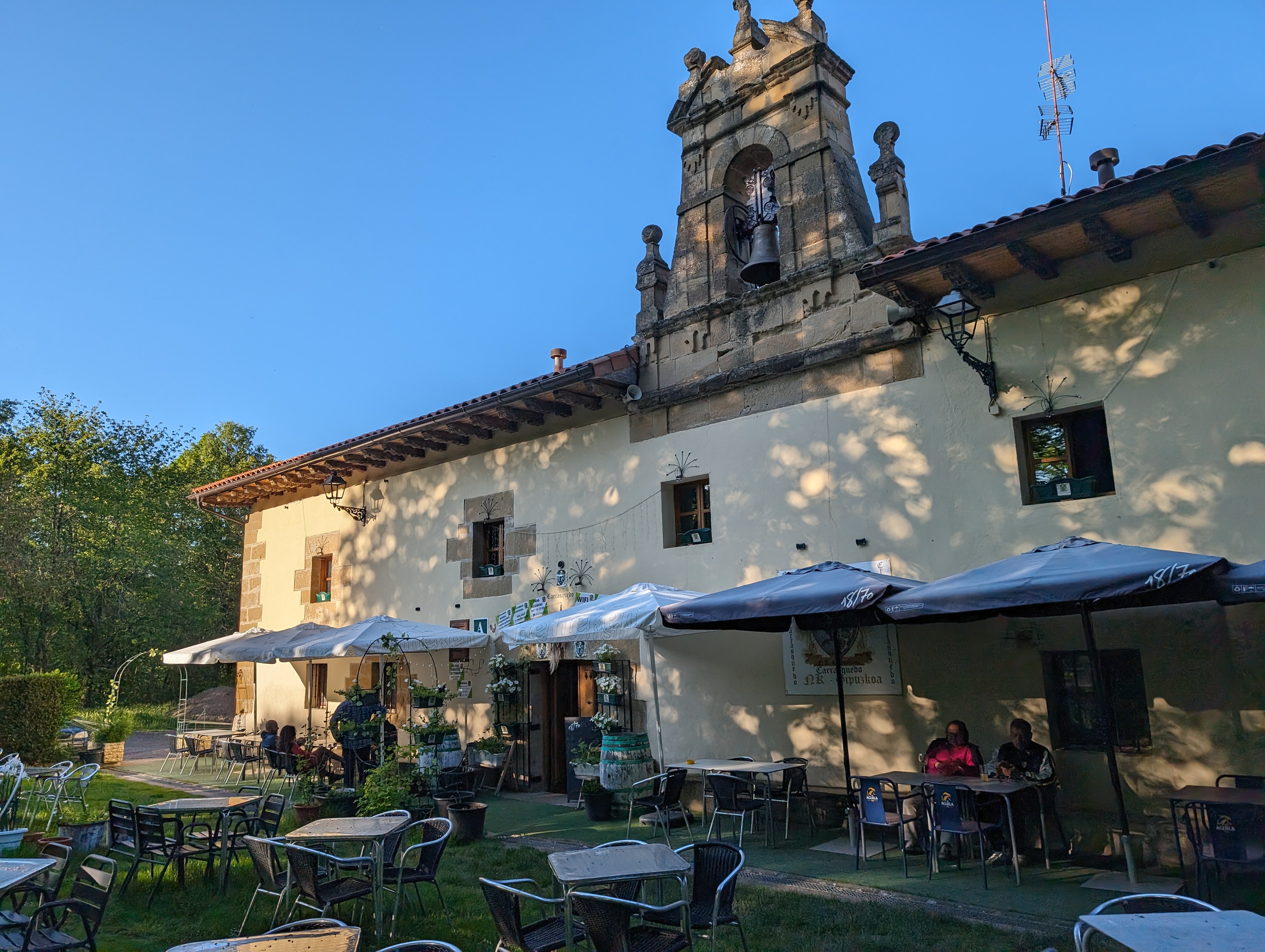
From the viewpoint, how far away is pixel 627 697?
383 inches

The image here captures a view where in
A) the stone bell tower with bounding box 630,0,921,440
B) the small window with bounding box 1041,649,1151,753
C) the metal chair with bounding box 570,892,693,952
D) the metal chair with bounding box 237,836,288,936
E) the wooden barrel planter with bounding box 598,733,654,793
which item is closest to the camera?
the metal chair with bounding box 570,892,693,952

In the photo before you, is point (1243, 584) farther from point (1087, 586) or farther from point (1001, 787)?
point (1001, 787)

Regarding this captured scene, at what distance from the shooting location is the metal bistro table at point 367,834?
4.85m

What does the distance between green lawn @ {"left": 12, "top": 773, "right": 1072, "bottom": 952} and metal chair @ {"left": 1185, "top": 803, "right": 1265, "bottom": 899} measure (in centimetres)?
121

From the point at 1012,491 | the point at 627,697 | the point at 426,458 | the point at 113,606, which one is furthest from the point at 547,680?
the point at 113,606

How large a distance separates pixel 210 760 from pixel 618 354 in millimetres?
10927

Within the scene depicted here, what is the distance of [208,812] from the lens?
20.2 ft

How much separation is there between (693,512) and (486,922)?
550 centimetres

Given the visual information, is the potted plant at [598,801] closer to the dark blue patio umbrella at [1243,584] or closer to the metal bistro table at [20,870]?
the metal bistro table at [20,870]

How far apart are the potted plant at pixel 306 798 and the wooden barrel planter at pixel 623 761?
8.97 ft

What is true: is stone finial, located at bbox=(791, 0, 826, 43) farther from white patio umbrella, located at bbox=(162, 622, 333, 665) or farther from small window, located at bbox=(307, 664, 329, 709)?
small window, located at bbox=(307, 664, 329, 709)

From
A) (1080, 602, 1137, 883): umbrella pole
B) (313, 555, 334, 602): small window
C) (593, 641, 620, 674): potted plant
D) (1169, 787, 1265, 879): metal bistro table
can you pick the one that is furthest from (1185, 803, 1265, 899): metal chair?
(313, 555, 334, 602): small window

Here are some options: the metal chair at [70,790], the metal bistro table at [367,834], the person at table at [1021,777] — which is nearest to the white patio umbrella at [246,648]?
the metal chair at [70,790]

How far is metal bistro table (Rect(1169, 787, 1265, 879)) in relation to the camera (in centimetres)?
510
